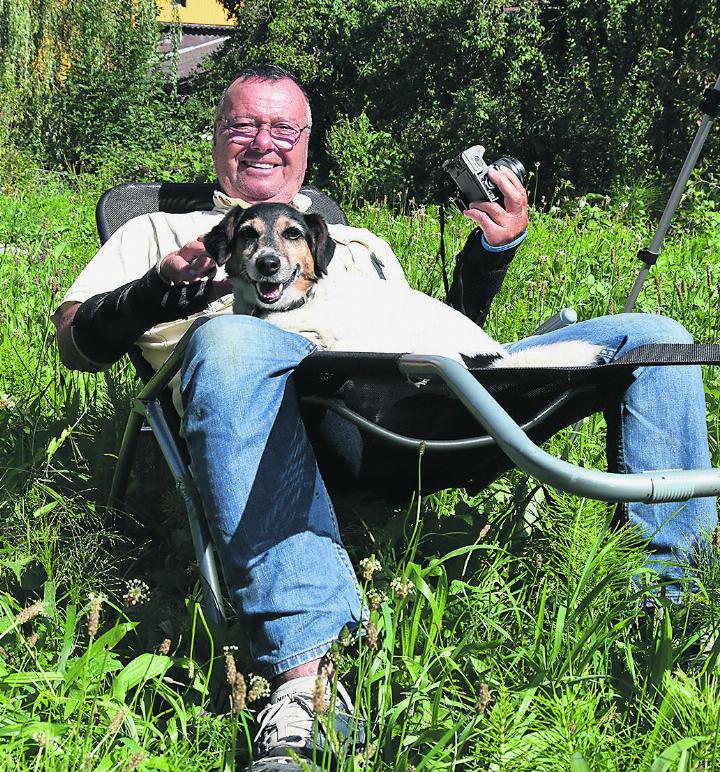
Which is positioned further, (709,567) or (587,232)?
(587,232)

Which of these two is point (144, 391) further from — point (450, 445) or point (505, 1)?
point (505, 1)

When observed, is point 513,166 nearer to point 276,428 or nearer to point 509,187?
point 509,187

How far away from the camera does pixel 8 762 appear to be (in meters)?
1.42

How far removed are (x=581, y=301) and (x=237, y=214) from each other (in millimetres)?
2001

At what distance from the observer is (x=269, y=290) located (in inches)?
87.1

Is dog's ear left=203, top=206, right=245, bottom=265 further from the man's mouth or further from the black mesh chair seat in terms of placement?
the black mesh chair seat

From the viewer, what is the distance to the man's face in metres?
2.58

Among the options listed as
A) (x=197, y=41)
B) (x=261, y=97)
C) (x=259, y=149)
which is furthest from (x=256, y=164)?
(x=197, y=41)

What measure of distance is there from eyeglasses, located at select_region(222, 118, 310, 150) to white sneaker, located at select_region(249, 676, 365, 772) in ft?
5.07

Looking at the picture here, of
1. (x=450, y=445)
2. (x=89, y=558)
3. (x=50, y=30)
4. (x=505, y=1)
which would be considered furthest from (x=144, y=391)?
(x=50, y=30)

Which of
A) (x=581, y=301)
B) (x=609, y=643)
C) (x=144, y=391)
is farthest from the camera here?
(x=581, y=301)

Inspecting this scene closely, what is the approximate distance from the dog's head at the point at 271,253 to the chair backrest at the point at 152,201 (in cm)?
61

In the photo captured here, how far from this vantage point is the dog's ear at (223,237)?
6.89ft

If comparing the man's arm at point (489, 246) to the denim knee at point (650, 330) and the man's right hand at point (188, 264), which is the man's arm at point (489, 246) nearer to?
the denim knee at point (650, 330)
